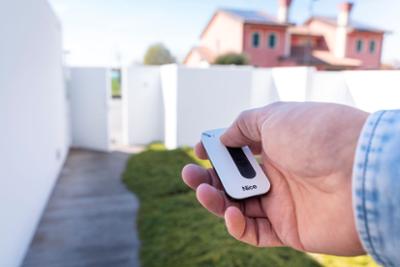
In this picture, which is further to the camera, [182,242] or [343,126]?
[182,242]

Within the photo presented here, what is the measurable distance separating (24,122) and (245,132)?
94.3 inches

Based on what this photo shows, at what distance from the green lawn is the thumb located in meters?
1.44

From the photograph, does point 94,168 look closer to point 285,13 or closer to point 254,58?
point 254,58

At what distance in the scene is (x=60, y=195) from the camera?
3871 mm

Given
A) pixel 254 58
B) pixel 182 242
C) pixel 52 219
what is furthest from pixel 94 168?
pixel 254 58

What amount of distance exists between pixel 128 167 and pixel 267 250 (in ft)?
10.1

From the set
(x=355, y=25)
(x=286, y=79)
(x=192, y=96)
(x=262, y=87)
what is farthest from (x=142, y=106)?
(x=355, y=25)

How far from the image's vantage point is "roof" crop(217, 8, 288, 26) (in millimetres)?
10434

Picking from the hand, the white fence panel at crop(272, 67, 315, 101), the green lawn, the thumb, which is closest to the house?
the white fence panel at crop(272, 67, 315, 101)

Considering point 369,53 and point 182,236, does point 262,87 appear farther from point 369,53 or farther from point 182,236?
point 369,53

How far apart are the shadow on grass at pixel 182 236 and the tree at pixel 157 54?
10.7 metres

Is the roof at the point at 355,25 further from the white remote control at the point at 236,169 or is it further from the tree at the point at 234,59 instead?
the tree at the point at 234,59

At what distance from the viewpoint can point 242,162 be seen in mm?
1117

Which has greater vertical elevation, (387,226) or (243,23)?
(243,23)
